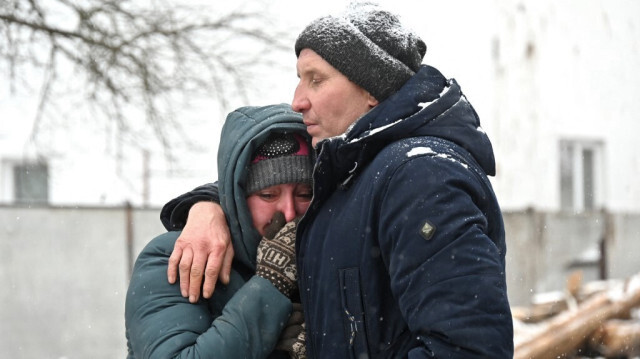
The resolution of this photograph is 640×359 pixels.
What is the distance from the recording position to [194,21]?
798cm

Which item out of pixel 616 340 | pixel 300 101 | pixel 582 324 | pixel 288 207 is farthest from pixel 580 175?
pixel 300 101

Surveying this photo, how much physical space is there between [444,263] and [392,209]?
18cm

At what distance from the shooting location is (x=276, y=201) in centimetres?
252

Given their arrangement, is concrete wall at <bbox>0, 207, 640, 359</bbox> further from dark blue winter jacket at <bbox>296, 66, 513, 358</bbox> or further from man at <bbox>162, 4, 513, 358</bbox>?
dark blue winter jacket at <bbox>296, 66, 513, 358</bbox>

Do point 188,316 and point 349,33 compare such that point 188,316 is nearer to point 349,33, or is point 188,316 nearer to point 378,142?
point 378,142

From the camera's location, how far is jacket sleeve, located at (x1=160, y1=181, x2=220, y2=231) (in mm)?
2758

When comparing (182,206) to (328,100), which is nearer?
(328,100)

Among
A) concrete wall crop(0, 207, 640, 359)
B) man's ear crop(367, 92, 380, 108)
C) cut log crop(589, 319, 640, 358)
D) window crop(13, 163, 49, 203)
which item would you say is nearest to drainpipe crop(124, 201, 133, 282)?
concrete wall crop(0, 207, 640, 359)

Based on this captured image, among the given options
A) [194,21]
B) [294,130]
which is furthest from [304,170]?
[194,21]

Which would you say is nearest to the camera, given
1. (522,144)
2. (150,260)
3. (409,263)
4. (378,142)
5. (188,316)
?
(409,263)

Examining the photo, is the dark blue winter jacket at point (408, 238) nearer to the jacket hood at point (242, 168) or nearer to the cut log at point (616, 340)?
the jacket hood at point (242, 168)

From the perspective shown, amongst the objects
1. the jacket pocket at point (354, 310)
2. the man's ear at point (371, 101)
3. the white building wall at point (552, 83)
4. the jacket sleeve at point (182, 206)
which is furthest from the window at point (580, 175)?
the jacket pocket at point (354, 310)

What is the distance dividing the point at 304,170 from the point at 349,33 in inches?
18.1

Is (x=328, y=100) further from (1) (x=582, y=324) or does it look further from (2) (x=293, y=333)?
(1) (x=582, y=324)
